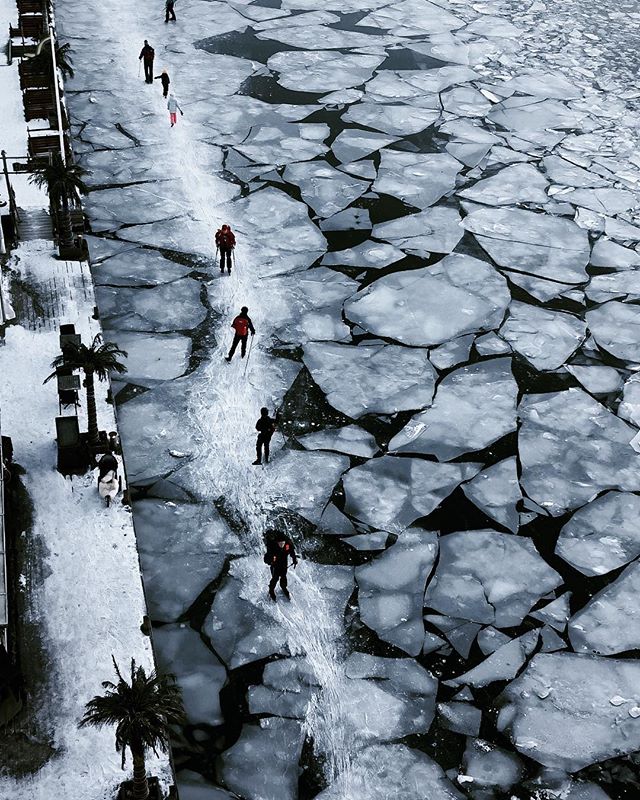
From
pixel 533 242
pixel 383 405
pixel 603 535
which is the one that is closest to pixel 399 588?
pixel 603 535

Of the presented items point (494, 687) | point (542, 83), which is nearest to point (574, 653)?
point (494, 687)

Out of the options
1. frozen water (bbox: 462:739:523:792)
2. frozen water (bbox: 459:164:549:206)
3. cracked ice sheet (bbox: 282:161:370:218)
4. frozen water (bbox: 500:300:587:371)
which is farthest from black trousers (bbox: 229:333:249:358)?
frozen water (bbox: 459:164:549:206)

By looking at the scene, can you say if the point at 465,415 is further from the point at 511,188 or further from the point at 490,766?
the point at 511,188

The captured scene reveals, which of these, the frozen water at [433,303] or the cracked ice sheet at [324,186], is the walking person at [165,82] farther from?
the frozen water at [433,303]

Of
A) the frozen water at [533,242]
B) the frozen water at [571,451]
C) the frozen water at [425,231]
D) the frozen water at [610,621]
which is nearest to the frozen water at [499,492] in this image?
the frozen water at [571,451]

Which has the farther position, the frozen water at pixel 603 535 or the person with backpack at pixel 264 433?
the person with backpack at pixel 264 433

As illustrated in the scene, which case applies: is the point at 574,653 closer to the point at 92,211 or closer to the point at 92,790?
the point at 92,790

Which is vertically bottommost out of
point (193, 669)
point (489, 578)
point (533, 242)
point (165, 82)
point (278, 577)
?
point (489, 578)
